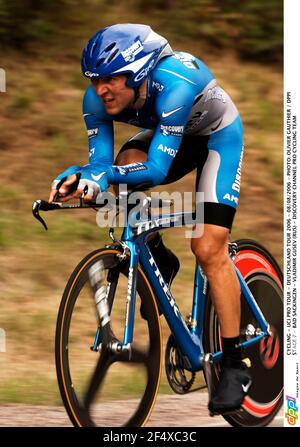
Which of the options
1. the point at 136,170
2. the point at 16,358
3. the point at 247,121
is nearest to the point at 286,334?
the point at 136,170

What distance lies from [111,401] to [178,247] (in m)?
3.79

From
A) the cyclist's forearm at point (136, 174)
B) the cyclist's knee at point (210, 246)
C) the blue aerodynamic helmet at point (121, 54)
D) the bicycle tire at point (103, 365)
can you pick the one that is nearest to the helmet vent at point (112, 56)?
the blue aerodynamic helmet at point (121, 54)

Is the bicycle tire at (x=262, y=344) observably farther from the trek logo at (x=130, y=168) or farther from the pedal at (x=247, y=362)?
the trek logo at (x=130, y=168)

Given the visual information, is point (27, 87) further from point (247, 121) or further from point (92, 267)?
point (92, 267)

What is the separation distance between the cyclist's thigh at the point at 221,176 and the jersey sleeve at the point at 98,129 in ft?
1.81

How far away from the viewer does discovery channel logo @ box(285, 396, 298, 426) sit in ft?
21.2

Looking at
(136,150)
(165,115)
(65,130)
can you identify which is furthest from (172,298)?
(65,130)

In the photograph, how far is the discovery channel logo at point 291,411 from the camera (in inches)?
255

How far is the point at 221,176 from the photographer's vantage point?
20.8ft

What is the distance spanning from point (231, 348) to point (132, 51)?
1.75 metres

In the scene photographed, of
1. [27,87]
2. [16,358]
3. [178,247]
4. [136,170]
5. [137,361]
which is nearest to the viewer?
[136,170]
